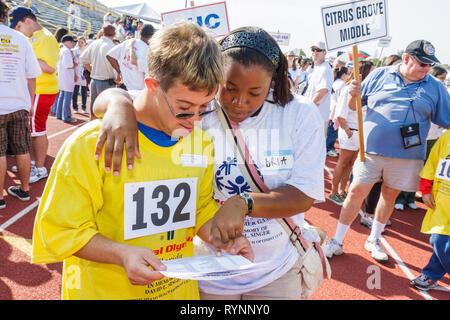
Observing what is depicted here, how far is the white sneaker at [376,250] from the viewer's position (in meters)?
3.90

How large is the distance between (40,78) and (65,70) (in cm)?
413

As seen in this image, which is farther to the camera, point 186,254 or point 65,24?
point 65,24

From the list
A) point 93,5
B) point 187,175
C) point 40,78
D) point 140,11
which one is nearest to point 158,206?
point 187,175

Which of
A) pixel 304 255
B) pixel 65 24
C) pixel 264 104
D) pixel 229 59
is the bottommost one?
pixel 304 255

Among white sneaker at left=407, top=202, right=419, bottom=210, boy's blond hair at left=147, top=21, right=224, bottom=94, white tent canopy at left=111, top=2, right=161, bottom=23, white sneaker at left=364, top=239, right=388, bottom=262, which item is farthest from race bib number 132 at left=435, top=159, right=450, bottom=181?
white tent canopy at left=111, top=2, right=161, bottom=23

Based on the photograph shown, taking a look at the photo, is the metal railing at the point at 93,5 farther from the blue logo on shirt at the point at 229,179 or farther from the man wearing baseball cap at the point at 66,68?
the blue logo on shirt at the point at 229,179

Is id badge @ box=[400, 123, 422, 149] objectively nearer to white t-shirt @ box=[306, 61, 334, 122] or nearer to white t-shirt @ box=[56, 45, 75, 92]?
white t-shirt @ box=[306, 61, 334, 122]

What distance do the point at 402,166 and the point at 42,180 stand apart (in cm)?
509

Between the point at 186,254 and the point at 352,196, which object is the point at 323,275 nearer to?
the point at 186,254

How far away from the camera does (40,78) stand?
4770 millimetres

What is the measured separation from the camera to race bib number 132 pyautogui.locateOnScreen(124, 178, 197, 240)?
4.15 ft

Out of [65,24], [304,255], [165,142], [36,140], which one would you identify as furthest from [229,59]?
[65,24]

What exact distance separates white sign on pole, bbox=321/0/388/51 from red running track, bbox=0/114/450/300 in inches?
99.6

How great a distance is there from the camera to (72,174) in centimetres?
111
